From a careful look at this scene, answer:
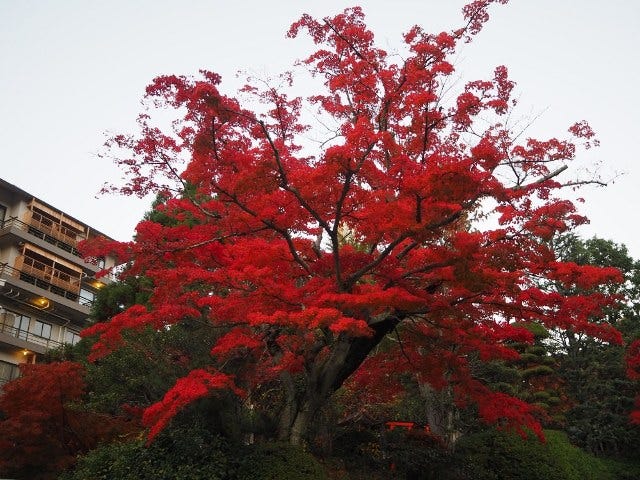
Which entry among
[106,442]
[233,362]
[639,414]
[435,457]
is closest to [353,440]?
[435,457]

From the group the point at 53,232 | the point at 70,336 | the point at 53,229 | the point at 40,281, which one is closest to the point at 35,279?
the point at 40,281

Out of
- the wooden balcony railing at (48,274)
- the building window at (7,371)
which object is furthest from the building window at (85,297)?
the building window at (7,371)

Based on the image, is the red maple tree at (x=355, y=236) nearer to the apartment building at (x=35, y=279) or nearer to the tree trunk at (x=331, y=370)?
the tree trunk at (x=331, y=370)

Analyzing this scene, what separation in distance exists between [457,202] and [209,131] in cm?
509

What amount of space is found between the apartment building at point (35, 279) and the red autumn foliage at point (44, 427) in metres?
20.4

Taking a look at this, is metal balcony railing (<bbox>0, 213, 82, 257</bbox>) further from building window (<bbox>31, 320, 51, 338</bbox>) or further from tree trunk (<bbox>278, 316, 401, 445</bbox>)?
tree trunk (<bbox>278, 316, 401, 445</bbox>)

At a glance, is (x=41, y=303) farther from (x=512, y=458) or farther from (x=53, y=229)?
(x=512, y=458)

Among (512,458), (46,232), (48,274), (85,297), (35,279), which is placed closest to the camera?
(512,458)

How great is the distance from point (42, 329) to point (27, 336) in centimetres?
179

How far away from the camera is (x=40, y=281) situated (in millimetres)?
35438

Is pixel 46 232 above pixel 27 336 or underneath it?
above

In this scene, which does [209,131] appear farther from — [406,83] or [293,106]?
[406,83]

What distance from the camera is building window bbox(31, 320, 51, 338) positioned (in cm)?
3512

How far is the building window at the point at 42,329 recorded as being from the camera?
35.1 metres
